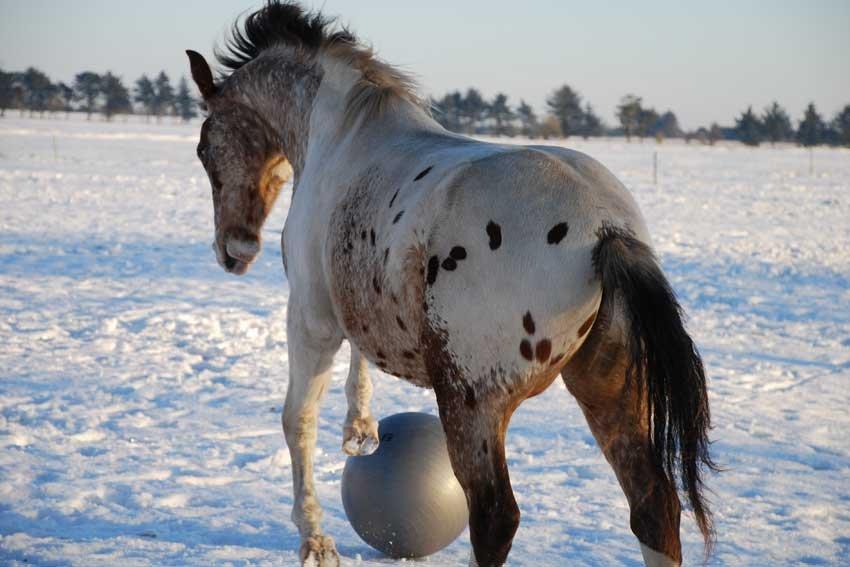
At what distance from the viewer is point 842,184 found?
26.5 metres

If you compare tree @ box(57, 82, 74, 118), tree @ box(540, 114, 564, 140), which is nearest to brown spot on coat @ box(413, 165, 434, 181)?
tree @ box(540, 114, 564, 140)

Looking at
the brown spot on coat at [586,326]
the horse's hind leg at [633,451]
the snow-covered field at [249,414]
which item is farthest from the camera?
the snow-covered field at [249,414]

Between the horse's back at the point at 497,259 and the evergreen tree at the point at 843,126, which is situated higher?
the evergreen tree at the point at 843,126

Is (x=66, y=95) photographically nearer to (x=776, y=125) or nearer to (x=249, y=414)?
(x=776, y=125)

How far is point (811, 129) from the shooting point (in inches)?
2564

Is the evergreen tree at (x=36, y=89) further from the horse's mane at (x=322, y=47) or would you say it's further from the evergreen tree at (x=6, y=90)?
the horse's mane at (x=322, y=47)

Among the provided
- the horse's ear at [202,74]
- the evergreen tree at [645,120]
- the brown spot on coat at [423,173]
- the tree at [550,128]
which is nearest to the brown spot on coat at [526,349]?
the brown spot on coat at [423,173]

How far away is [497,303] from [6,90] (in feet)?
240

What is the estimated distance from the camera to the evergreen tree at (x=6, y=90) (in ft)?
213

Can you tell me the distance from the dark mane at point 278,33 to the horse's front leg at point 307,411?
4.83ft

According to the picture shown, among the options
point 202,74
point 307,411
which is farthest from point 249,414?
point 202,74

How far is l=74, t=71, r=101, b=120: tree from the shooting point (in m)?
75.0

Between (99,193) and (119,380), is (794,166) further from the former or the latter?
(119,380)

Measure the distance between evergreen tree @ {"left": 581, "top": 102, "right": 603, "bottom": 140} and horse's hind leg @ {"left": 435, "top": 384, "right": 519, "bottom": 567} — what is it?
248ft
